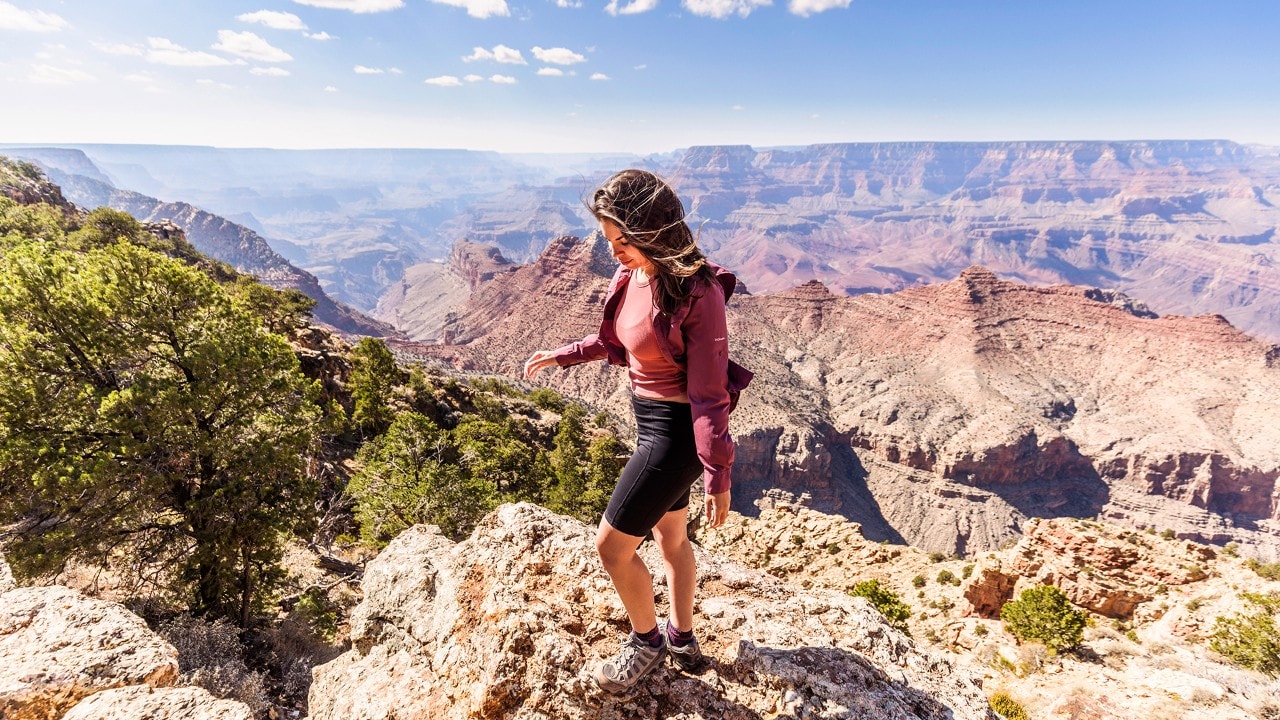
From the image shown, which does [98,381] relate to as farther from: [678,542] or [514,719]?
[678,542]

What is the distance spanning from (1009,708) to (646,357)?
26.2 ft

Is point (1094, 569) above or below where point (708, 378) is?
below

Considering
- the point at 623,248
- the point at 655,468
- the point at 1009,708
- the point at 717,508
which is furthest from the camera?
the point at 1009,708

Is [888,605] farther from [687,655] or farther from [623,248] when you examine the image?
[623,248]

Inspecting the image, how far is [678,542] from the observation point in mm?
3539

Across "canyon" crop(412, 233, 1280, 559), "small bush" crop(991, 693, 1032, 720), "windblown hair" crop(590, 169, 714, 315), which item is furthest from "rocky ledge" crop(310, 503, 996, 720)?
"canyon" crop(412, 233, 1280, 559)

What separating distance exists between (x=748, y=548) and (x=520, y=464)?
10661mm

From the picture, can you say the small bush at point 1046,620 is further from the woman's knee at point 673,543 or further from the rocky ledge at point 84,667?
the rocky ledge at point 84,667

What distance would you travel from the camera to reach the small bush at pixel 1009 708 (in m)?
6.66

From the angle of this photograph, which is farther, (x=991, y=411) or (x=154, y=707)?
(x=991, y=411)

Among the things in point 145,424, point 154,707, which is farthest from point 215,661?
point 145,424

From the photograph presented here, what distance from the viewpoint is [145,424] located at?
7.92m

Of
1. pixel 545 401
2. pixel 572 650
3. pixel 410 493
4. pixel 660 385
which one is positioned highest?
pixel 660 385

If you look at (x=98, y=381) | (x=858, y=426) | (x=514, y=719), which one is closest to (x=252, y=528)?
(x=98, y=381)
